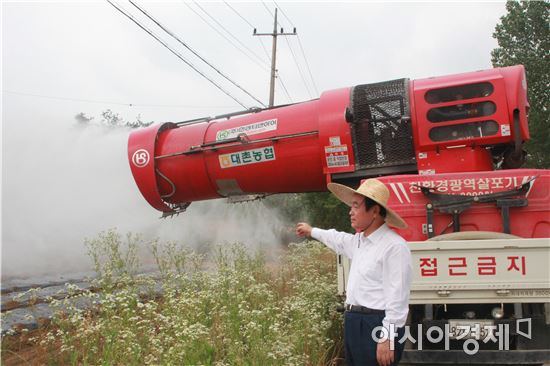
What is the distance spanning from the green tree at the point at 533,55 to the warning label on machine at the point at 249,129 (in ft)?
63.8

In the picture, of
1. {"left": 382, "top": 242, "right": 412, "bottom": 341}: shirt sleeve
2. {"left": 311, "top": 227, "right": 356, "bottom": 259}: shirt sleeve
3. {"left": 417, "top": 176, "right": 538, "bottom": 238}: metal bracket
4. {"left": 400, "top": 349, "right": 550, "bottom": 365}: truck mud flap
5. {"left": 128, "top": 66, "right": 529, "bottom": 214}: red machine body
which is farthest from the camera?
{"left": 128, "top": 66, "right": 529, "bottom": 214}: red machine body

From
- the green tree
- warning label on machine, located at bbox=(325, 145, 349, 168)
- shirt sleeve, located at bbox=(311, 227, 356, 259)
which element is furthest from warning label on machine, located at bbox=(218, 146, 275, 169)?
the green tree

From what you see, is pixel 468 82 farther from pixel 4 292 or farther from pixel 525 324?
pixel 4 292

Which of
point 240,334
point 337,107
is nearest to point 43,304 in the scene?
point 240,334

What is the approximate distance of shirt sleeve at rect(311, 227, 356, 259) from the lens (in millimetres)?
3389

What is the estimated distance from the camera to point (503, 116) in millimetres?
5031

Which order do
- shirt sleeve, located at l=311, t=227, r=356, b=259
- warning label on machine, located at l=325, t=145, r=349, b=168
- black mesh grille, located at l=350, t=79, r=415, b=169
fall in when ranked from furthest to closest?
warning label on machine, located at l=325, t=145, r=349, b=168 → black mesh grille, located at l=350, t=79, r=415, b=169 → shirt sleeve, located at l=311, t=227, r=356, b=259

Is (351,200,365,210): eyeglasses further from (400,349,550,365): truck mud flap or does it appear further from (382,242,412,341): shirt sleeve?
(400,349,550,365): truck mud flap

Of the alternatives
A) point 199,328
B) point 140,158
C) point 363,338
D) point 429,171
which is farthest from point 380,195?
point 140,158

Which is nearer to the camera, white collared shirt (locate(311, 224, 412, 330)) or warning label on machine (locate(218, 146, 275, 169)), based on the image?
white collared shirt (locate(311, 224, 412, 330))

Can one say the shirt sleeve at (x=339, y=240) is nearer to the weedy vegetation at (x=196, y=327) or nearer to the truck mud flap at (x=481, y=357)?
the weedy vegetation at (x=196, y=327)

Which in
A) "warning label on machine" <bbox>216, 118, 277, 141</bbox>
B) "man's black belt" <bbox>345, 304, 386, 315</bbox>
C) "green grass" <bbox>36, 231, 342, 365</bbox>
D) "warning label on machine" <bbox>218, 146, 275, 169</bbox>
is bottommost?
"green grass" <bbox>36, 231, 342, 365</bbox>

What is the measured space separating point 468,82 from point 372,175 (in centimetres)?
137

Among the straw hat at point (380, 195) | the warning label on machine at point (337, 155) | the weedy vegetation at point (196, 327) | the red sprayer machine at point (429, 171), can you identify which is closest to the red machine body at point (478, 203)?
the red sprayer machine at point (429, 171)
